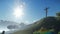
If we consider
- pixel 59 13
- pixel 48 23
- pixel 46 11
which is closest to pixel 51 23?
→ pixel 48 23

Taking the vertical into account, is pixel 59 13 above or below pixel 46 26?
above

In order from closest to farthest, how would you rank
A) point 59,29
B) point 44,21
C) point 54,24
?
point 59,29 → point 54,24 → point 44,21

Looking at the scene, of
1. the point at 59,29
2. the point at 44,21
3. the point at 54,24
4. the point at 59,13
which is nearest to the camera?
the point at 59,29

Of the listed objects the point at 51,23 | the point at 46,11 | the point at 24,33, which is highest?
the point at 46,11

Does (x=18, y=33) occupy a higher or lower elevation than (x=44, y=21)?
lower

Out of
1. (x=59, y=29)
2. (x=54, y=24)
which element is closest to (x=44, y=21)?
(x=54, y=24)

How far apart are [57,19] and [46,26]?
7319mm

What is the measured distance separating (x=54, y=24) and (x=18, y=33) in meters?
15.9

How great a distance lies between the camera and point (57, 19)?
203 ft

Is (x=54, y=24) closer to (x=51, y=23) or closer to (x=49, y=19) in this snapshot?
(x=51, y=23)

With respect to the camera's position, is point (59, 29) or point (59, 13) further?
point (59, 13)

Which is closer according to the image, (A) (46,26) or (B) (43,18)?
(A) (46,26)

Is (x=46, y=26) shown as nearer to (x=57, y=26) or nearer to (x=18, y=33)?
(x=57, y=26)

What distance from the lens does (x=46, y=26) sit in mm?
57938
